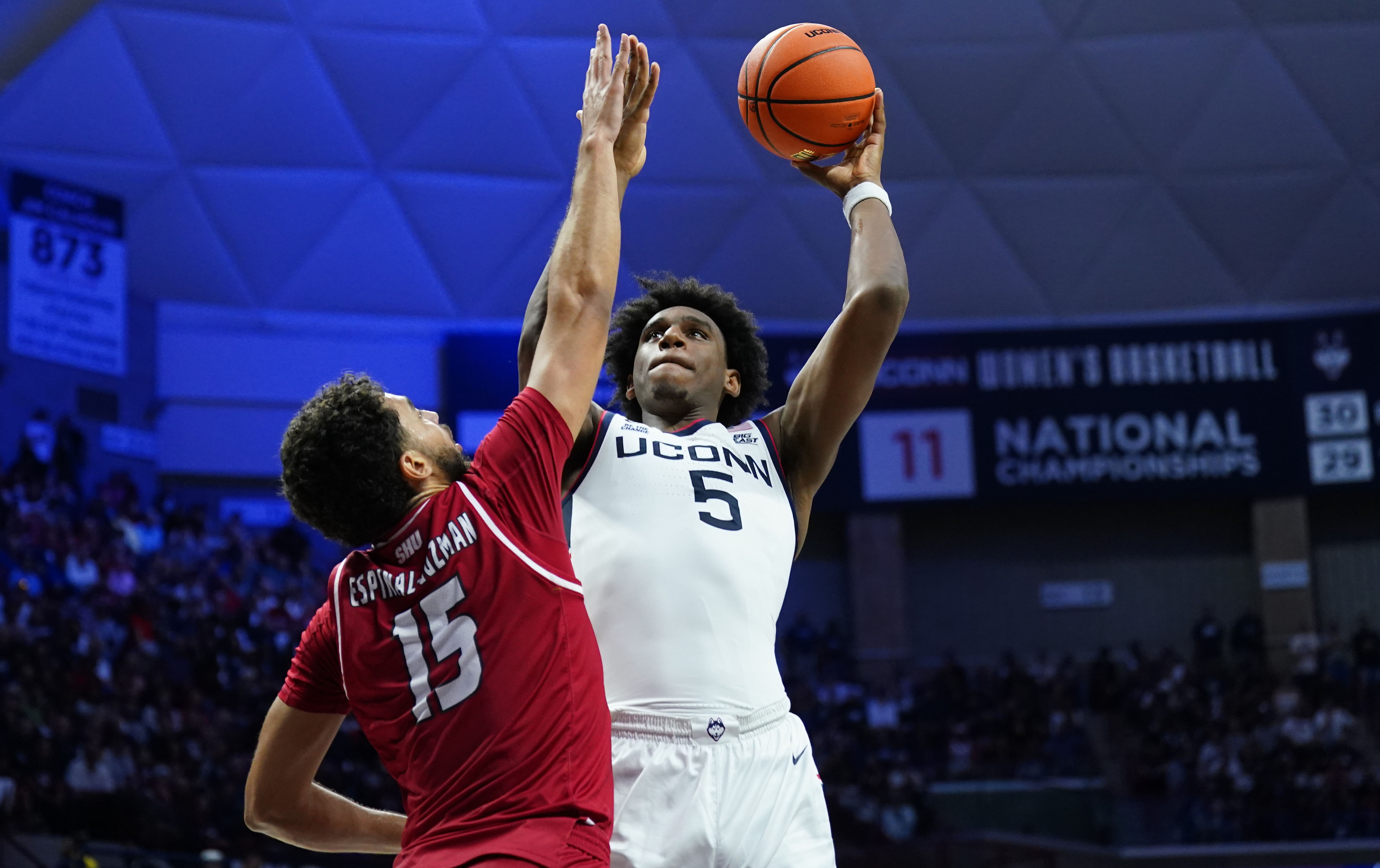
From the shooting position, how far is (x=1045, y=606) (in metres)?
23.2

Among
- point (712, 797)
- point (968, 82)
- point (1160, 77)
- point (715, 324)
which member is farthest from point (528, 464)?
point (1160, 77)

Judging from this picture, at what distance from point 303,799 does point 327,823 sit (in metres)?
0.09

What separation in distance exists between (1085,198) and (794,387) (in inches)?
828

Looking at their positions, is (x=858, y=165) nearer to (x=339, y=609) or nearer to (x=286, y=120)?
(x=339, y=609)

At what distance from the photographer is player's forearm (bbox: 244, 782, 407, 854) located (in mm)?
3463

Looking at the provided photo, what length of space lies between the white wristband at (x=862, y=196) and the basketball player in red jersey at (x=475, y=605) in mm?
1257

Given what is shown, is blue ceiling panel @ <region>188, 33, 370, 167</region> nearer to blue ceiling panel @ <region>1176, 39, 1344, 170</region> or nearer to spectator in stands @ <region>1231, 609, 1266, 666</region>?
blue ceiling panel @ <region>1176, 39, 1344, 170</region>

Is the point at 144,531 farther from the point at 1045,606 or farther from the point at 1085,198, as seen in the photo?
the point at 1085,198

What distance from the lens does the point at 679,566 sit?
3588 millimetres

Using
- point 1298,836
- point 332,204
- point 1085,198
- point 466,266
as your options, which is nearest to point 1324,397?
point 1085,198

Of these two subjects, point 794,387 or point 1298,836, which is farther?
point 1298,836

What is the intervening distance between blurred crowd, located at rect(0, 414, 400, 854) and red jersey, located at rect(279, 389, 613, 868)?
26.7 ft

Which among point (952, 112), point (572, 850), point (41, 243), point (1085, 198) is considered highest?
point (952, 112)

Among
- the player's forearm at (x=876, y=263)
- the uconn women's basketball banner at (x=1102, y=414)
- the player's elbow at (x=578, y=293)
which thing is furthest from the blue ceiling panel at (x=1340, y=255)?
the player's elbow at (x=578, y=293)
